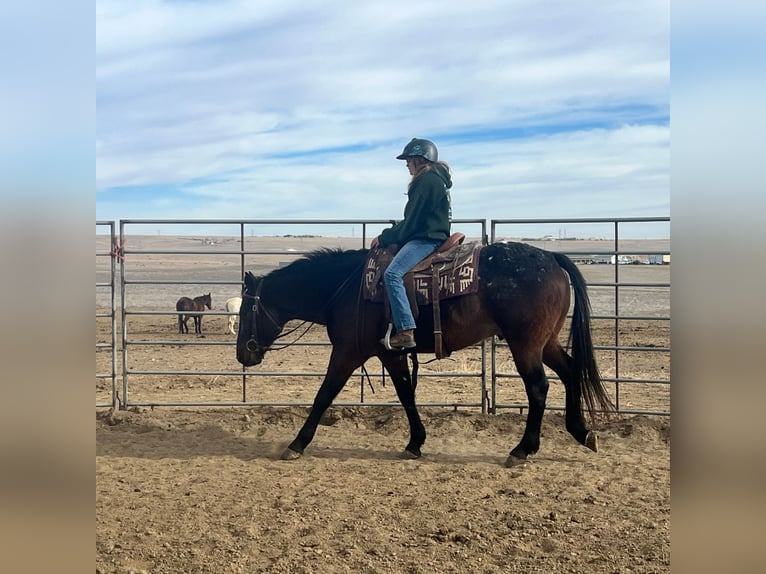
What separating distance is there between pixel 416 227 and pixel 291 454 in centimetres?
218

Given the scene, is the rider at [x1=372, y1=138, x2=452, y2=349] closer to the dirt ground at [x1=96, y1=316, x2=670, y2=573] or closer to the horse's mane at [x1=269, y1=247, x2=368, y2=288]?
the horse's mane at [x1=269, y1=247, x2=368, y2=288]

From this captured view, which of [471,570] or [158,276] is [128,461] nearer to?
[471,570]

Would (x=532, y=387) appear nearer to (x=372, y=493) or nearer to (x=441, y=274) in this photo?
(x=441, y=274)

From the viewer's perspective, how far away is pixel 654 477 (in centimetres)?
490

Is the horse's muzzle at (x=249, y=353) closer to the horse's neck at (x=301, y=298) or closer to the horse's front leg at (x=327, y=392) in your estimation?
the horse's neck at (x=301, y=298)

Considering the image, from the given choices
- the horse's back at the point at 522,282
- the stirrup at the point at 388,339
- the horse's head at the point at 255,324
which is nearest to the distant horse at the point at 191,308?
the horse's head at the point at 255,324

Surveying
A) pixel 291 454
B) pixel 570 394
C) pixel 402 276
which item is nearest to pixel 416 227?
pixel 402 276

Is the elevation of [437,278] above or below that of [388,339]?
above

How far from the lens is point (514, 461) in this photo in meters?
5.34

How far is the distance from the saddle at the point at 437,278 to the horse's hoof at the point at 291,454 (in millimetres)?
1410

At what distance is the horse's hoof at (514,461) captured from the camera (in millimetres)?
5322

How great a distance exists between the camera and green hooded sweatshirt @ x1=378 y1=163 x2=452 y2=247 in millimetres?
5473

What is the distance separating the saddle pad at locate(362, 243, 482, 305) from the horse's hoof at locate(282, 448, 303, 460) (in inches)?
56.5
